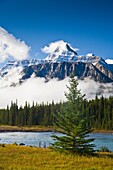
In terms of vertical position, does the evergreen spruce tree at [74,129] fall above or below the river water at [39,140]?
above

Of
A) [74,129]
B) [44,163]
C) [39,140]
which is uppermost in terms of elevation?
[74,129]

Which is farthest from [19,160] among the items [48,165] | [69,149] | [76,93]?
[76,93]

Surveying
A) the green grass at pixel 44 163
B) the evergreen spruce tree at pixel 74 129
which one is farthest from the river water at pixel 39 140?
the green grass at pixel 44 163

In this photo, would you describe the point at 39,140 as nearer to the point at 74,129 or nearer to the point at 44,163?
the point at 74,129

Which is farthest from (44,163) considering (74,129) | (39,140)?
(39,140)

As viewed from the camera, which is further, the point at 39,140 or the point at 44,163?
the point at 39,140

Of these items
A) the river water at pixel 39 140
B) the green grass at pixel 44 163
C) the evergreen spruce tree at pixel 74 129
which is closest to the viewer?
the green grass at pixel 44 163

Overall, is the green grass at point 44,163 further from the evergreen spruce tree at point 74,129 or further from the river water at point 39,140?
the river water at point 39,140

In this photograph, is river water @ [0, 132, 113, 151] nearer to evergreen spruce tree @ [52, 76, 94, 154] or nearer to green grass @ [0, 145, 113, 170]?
evergreen spruce tree @ [52, 76, 94, 154]

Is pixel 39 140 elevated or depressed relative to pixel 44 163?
depressed

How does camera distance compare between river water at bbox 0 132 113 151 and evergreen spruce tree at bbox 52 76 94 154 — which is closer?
evergreen spruce tree at bbox 52 76 94 154

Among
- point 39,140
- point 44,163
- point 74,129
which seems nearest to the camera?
point 44,163

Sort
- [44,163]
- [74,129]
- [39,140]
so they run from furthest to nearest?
[39,140] < [74,129] < [44,163]

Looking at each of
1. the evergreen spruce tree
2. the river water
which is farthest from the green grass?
the river water
